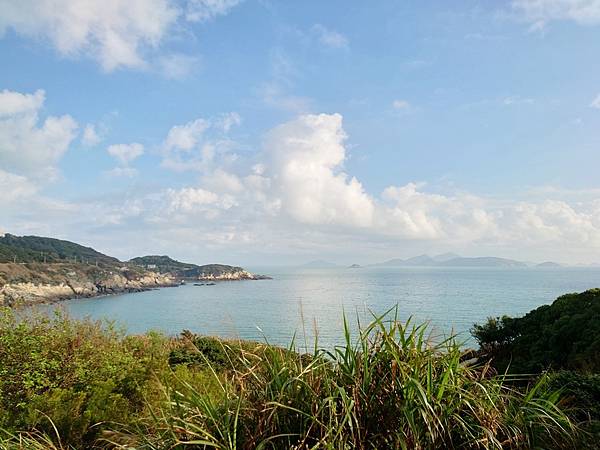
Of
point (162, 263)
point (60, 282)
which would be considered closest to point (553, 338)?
point (60, 282)

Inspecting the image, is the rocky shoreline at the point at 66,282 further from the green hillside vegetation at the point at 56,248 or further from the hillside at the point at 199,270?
the hillside at the point at 199,270

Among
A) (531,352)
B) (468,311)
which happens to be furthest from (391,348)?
(468,311)

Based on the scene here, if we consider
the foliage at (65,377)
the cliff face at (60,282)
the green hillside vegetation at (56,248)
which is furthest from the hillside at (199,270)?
the foliage at (65,377)

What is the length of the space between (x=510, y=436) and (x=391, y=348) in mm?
1065

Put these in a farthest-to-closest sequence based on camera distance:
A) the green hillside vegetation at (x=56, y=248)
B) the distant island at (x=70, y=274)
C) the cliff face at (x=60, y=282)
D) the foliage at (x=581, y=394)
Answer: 1. the green hillside vegetation at (x=56, y=248)
2. the distant island at (x=70, y=274)
3. the cliff face at (x=60, y=282)
4. the foliage at (x=581, y=394)

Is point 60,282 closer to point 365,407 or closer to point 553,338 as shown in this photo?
point 553,338

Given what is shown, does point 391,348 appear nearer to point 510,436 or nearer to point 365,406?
point 365,406

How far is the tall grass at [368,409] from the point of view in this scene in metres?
2.76

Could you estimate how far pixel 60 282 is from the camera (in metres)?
86.1

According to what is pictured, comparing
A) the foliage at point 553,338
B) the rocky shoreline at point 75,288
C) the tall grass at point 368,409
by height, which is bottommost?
the rocky shoreline at point 75,288

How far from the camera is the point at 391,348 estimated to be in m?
3.08

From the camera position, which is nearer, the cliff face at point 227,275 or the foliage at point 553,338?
the foliage at point 553,338

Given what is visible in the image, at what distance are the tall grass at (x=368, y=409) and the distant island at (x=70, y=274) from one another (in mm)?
41540

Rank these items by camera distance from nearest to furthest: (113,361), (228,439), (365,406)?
(228,439) → (365,406) → (113,361)
